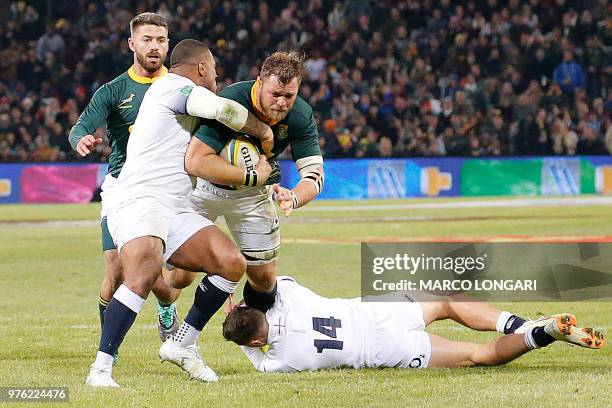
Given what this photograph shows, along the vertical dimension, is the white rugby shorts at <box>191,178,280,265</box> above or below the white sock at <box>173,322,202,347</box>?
above

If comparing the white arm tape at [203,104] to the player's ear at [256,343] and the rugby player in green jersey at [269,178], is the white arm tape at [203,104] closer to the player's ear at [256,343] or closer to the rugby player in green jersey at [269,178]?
the rugby player in green jersey at [269,178]

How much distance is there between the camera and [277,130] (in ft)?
25.4

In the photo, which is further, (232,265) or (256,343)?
(256,343)

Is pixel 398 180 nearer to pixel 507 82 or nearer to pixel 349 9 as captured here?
pixel 507 82

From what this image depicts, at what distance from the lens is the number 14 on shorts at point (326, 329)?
25.0 feet

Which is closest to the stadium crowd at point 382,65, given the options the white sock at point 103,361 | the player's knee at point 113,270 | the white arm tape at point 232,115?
the player's knee at point 113,270

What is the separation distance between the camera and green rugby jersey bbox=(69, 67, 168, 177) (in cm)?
891

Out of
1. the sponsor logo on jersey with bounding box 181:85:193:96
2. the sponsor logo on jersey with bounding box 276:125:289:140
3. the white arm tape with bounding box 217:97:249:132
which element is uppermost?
the sponsor logo on jersey with bounding box 181:85:193:96

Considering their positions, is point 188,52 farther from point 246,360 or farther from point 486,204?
point 486,204

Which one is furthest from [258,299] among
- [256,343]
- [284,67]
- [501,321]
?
[501,321]

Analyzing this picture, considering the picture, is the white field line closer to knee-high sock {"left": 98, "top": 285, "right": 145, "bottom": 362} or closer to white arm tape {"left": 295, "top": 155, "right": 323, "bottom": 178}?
white arm tape {"left": 295, "top": 155, "right": 323, "bottom": 178}

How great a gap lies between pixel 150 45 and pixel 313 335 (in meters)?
2.66

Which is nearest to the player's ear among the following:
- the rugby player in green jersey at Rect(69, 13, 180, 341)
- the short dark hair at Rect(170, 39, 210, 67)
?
the rugby player in green jersey at Rect(69, 13, 180, 341)

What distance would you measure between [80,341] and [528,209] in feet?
53.0
